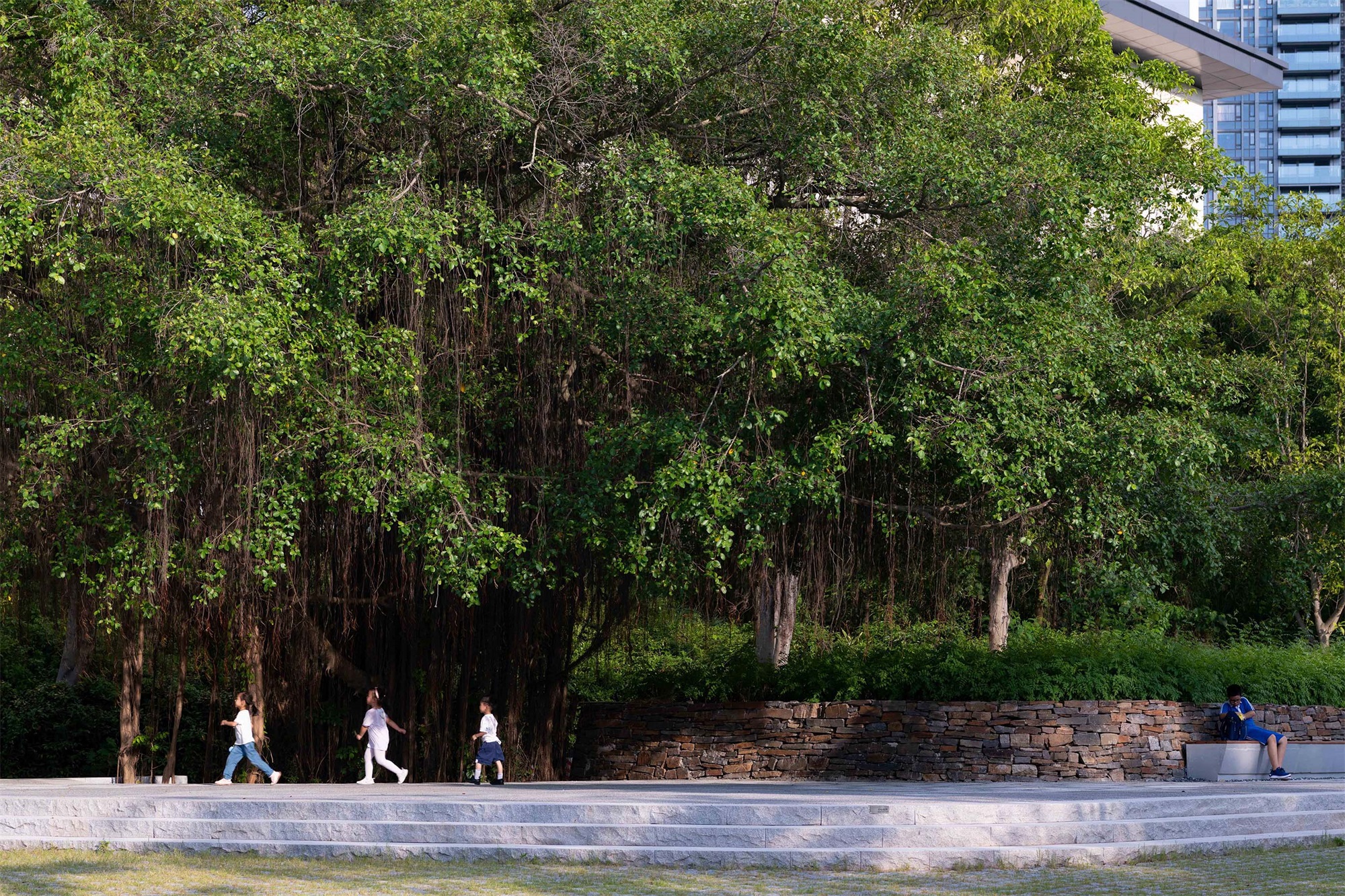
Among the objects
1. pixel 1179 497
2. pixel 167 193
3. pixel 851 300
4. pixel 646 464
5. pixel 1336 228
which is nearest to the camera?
pixel 167 193

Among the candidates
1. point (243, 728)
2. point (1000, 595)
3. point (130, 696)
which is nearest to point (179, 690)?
Answer: point (130, 696)

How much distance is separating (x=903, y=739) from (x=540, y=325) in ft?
22.4

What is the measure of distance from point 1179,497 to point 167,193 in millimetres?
11451

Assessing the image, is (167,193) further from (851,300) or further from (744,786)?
(744,786)

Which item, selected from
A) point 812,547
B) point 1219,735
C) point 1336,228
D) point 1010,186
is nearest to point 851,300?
point 1010,186

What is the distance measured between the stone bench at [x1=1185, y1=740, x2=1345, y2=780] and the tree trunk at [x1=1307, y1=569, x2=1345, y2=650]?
8.13m

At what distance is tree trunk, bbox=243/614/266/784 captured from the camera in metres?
17.2

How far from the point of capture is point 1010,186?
14711mm

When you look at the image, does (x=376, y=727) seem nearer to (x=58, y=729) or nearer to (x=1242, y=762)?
(x=58, y=729)

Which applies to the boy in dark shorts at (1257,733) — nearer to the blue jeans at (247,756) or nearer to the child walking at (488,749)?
the child walking at (488,749)

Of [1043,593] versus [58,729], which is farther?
[1043,593]

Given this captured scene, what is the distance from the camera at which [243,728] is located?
663 inches

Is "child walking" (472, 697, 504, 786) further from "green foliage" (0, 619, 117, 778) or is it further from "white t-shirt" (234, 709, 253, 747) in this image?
"green foliage" (0, 619, 117, 778)

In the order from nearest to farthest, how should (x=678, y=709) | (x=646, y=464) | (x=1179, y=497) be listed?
(x=646, y=464), (x=1179, y=497), (x=678, y=709)
